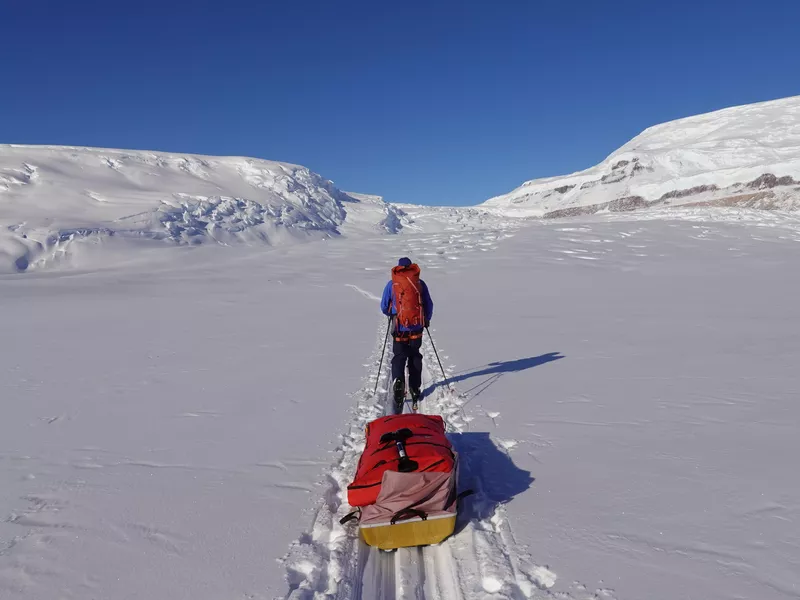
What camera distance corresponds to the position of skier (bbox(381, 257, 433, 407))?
249 inches

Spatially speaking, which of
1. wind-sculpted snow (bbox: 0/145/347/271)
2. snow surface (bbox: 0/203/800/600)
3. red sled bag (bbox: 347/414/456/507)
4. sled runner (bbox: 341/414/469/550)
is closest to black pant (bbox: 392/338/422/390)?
snow surface (bbox: 0/203/800/600)

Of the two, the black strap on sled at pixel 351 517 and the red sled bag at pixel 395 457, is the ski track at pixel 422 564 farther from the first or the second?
the red sled bag at pixel 395 457

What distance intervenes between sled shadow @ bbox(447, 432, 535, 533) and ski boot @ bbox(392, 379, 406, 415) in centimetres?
117

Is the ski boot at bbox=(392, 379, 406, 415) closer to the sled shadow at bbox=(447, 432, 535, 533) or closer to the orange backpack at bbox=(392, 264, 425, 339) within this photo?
the orange backpack at bbox=(392, 264, 425, 339)

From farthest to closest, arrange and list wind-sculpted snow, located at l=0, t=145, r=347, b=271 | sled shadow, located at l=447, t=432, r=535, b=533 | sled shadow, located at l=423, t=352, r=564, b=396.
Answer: wind-sculpted snow, located at l=0, t=145, r=347, b=271 → sled shadow, located at l=423, t=352, r=564, b=396 → sled shadow, located at l=447, t=432, r=535, b=533

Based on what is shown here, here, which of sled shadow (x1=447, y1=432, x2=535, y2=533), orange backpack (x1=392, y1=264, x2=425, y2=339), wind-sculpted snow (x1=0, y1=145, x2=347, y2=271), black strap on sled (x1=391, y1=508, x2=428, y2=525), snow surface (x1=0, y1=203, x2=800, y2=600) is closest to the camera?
snow surface (x1=0, y1=203, x2=800, y2=600)

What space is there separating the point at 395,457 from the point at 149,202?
3989 cm

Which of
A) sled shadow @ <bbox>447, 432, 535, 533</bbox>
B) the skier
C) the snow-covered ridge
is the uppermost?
the snow-covered ridge

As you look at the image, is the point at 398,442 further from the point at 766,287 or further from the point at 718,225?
the point at 718,225

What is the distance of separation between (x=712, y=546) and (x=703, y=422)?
2371 millimetres

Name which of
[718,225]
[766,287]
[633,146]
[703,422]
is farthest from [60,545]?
[633,146]

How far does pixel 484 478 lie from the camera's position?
443 centimetres

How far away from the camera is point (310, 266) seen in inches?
954

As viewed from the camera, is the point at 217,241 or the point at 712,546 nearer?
the point at 712,546
